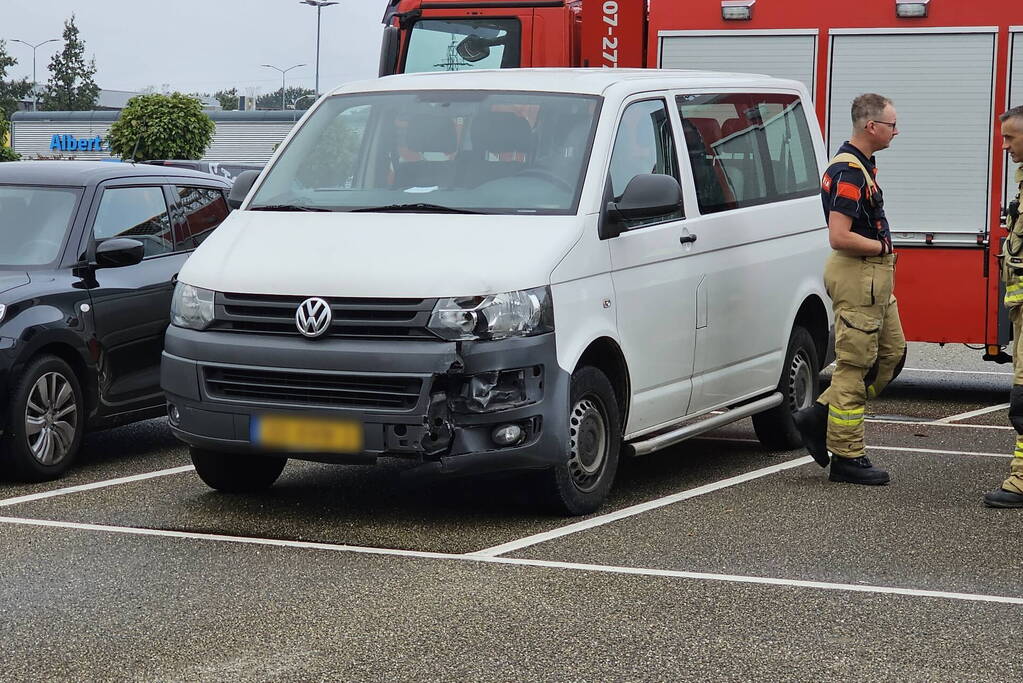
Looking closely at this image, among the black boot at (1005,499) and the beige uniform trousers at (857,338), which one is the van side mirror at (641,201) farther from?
the black boot at (1005,499)

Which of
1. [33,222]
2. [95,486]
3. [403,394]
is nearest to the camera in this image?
[403,394]

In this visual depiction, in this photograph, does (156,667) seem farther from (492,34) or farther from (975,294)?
(492,34)

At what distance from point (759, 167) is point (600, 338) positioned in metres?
2.16

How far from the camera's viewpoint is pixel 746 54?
12.0 meters

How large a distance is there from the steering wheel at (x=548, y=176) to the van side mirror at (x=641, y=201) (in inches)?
8.5

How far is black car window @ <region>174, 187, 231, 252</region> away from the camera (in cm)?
952

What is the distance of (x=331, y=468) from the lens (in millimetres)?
8555

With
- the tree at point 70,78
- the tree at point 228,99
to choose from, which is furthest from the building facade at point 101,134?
the tree at point 228,99

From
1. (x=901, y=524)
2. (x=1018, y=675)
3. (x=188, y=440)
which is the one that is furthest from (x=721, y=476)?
(x=1018, y=675)

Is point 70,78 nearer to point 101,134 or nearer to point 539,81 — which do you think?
point 101,134

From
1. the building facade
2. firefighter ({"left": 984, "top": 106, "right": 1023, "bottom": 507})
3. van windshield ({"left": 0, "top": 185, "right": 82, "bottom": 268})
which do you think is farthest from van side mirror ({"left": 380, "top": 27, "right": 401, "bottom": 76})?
the building facade

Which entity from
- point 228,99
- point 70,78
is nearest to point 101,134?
point 70,78

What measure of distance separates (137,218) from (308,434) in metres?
3.01

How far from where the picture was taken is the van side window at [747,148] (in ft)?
27.1
